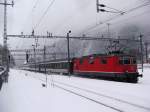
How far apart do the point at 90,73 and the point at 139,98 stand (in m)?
17.1

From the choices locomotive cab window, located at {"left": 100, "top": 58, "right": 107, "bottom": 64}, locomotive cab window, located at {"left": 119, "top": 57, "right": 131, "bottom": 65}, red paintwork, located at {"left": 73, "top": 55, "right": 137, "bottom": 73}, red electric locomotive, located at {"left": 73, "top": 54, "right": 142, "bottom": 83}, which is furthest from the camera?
locomotive cab window, located at {"left": 100, "top": 58, "right": 107, "bottom": 64}

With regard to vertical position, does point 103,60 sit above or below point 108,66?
above

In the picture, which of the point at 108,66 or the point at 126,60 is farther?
the point at 108,66

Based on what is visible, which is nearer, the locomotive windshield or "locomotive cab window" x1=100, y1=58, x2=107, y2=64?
the locomotive windshield

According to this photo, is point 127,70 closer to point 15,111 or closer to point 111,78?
point 111,78

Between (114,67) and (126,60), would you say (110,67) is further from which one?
(126,60)

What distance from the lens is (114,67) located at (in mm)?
24484

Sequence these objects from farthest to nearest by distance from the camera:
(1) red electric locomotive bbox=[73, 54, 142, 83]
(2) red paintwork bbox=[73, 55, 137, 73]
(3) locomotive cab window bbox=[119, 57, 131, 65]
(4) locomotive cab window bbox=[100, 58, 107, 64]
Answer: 1. (4) locomotive cab window bbox=[100, 58, 107, 64]
2. (3) locomotive cab window bbox=[119, 57, 131, 65]
3. (2) red paintwork bbox=[73, 55, 137, 73]
4. (1) red electric locomotive bbox=[73, 54, 142, 83]

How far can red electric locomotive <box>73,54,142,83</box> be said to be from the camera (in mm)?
23516

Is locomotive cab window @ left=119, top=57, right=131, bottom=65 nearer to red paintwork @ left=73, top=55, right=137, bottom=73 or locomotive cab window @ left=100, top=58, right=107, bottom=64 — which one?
red paintwork @ left=73, top=55, right=137, bottom=73

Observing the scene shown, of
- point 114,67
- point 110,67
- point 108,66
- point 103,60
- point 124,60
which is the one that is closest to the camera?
point 124,60

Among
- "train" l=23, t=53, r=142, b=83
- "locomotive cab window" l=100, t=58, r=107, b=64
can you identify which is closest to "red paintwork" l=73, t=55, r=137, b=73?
"train" l=23, t=53, r=142, b=83

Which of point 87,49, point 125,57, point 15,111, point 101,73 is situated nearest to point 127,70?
point 125,57

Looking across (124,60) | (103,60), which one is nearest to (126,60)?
(124,60)
